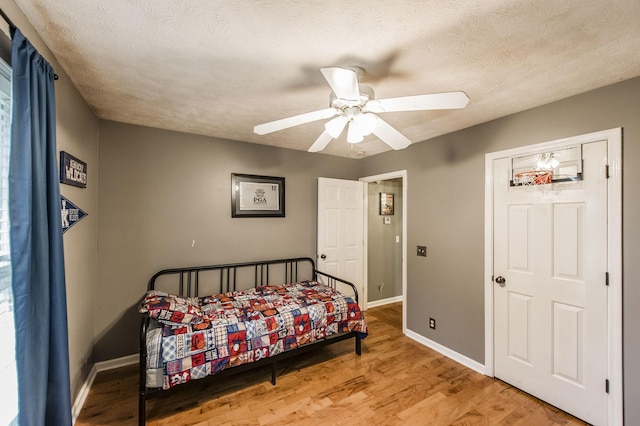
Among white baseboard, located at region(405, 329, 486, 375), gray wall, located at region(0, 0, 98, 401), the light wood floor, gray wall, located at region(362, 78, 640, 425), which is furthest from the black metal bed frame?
gray wall, located at region(362, 78, 640, 425)

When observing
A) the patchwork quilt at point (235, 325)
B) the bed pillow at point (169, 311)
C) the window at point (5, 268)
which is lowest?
the patchwork quilt at point (235, 325)

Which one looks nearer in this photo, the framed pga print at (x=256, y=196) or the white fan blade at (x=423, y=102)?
the white fan blade at (x=423, y=102)

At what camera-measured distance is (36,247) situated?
1.26m

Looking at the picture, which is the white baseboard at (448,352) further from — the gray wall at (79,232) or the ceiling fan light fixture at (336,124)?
the gray wall at (79,232)

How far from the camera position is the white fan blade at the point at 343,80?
4.09 ft

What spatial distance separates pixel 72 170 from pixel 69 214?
1.06 feet

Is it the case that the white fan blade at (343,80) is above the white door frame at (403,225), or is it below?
above

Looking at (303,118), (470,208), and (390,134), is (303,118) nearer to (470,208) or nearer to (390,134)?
(390,134)

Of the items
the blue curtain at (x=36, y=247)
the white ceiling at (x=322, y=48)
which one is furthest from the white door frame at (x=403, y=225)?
the blue curtain at (x=36, y=247)

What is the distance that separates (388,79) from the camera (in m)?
1.87

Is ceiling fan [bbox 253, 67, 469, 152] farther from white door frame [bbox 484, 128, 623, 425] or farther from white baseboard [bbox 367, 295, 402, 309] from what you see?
white baseboard [bbox 367, 295, 402, 309]

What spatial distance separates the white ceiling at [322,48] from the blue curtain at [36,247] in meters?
0.38

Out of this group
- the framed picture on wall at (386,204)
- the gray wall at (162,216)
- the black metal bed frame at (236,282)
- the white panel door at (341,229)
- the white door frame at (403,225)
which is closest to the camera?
the black metal bed frame at (236,282)

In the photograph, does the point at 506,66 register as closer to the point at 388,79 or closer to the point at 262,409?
the point at 388,79
